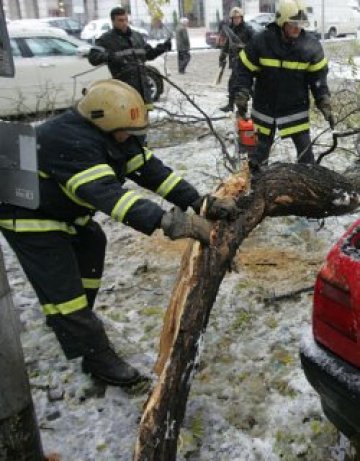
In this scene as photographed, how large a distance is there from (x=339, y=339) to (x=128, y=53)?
5.13 metres

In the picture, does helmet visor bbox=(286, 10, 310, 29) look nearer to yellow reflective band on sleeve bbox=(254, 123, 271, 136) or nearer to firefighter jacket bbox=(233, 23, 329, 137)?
firefighter jacket bbox=(233, 23, 329, 137)

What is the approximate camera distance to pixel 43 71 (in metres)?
9.55

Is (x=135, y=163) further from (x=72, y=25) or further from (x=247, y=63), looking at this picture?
(x=72, y=25)

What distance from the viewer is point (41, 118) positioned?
8.59m

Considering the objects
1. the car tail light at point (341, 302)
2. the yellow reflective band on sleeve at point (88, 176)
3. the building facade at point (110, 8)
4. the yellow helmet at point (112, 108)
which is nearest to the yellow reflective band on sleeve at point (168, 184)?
the yellow helmet at point (112, 108)

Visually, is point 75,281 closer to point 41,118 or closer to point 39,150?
point 39,150

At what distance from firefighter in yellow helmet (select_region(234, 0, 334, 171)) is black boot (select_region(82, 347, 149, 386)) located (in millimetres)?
2174

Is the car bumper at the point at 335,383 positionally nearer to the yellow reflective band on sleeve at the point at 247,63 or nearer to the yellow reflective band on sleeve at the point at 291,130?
the yellow reflective band on sleeve at the point at 291,130

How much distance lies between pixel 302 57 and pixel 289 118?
51cm

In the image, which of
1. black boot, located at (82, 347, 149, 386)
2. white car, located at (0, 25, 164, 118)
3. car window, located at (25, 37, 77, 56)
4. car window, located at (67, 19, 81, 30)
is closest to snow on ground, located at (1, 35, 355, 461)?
black boot, located at (82, 347, 149, 386)

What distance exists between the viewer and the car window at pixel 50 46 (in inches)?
384

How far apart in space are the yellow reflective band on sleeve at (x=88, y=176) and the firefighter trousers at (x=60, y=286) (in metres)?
0.37

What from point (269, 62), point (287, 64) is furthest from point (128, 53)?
point (287, 64)

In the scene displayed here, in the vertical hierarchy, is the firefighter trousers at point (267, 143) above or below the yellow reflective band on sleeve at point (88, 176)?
below
